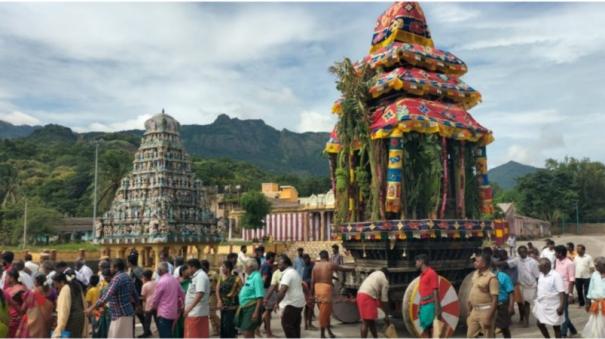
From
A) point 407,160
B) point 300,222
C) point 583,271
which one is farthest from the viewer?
point 300,222

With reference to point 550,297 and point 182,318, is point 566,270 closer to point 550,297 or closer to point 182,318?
point 550,297

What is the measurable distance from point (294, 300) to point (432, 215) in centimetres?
433

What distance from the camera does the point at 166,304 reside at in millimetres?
7832

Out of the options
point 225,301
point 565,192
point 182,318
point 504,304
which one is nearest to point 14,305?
point 182,318

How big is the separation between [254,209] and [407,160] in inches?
1784

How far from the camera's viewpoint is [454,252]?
36.8ft

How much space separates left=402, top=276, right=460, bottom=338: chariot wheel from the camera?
27.3 feet

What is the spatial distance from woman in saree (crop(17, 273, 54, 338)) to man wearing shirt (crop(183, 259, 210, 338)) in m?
1.97

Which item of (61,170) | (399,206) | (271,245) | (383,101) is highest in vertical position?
(61,170)

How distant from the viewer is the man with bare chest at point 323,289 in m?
9.70

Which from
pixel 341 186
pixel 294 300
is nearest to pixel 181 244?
pixel 341 186

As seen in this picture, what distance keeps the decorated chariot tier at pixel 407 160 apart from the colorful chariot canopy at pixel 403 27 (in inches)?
1.1

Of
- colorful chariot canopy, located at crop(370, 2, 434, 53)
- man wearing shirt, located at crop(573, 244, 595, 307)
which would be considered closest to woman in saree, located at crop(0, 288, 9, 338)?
colorful chariot canopy, located at crop(370, 2, 434, 53)

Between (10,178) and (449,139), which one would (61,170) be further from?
(449,139)
